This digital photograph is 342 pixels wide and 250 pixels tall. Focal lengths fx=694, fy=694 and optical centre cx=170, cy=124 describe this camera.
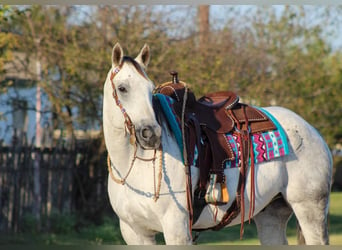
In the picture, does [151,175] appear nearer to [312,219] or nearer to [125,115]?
[125,115]

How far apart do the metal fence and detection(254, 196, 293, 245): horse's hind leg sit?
5.81 m

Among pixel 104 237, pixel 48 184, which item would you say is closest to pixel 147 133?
pixel 104 237

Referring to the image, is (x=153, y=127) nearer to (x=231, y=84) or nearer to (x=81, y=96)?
(x=81, y=96)

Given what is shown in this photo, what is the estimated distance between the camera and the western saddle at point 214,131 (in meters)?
5.50

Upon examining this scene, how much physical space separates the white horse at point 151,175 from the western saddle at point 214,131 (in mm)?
88

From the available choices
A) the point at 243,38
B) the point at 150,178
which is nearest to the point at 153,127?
the point at 150,178

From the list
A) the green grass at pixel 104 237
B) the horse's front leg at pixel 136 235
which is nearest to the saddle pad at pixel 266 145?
the horse's front leg at pixel 136 235

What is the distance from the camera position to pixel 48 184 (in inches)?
469

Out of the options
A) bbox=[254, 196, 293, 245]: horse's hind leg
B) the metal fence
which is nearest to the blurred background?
the metal fence

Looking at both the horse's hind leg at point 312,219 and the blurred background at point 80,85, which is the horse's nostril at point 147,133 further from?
the blurred background at point 80,85

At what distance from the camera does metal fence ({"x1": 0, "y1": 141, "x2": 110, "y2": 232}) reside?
11266mm

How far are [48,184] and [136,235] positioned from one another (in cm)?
672

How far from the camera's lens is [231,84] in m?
13.2

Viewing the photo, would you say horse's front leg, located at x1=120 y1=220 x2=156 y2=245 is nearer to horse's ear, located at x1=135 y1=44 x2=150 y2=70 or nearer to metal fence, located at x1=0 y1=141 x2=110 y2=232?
horse's ear, located at x1=135 y1=44 x2=150 y2=70
